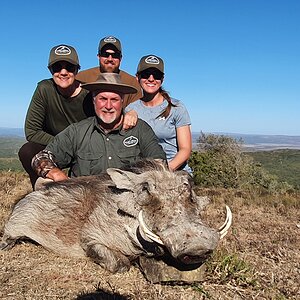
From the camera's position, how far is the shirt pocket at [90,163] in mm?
4488

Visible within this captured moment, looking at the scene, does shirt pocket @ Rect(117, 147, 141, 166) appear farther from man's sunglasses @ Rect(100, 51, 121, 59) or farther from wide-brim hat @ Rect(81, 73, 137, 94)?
man's sunglasses @ Rect(100, 51, 121, 59)

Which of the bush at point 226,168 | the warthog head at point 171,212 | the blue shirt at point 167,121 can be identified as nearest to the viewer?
the warthog head at point 171,212

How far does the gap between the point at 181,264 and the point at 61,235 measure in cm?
120

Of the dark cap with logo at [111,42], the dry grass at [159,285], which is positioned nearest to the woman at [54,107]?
the dark cap with logo at [111,42]

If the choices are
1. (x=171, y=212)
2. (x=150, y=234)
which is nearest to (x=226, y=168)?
(x=171, y=212)

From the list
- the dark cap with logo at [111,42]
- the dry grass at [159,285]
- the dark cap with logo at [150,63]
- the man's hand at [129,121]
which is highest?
the dark cap with logo at [111,42]

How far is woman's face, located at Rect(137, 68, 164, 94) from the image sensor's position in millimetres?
5219

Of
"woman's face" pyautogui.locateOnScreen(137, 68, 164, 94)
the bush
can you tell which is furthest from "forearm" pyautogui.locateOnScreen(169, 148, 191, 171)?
the bush

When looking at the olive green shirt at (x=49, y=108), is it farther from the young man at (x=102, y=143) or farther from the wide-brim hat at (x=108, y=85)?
the wide-brim hat at (x=108, y=85)

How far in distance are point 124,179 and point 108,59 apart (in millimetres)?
2734

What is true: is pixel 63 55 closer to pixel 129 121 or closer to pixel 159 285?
pixel 129 121

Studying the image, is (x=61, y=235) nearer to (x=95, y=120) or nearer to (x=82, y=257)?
(x=82, y=257)

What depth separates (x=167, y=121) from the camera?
526 centimetres

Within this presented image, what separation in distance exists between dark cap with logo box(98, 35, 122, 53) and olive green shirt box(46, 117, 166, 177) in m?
1.60
